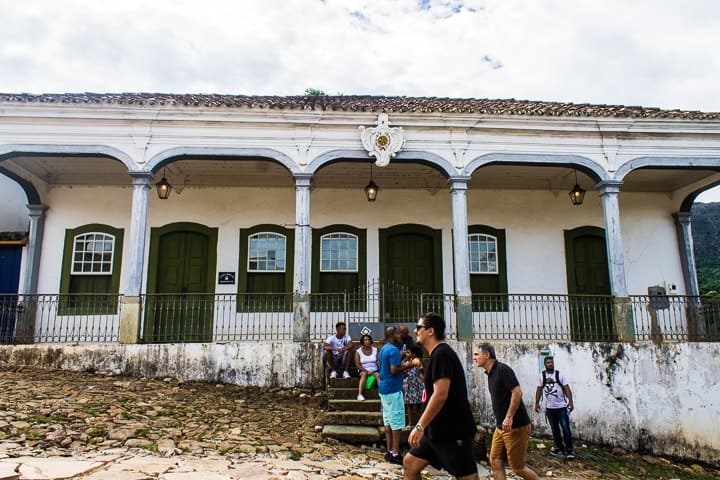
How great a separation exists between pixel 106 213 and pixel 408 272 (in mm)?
7330

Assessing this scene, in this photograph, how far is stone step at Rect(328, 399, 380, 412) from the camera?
7367 mm

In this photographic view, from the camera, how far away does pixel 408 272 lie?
39.8ft

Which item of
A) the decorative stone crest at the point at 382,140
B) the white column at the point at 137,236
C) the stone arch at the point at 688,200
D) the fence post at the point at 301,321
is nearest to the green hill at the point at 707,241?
the stone arch at the point at 688,200

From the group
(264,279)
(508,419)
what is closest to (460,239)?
(264,279)

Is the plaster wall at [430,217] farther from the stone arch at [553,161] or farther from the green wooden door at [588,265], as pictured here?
the stone arch at [553,161]

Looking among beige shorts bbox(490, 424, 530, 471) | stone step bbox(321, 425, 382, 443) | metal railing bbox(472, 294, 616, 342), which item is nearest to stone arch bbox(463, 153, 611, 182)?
metal railing bbox(472, 294, 616, 342)

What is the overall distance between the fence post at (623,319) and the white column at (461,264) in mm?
2787

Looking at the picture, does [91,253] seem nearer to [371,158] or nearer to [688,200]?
[371,158]

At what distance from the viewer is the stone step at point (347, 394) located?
24.9 feet

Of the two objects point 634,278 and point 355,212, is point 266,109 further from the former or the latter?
point 634,278

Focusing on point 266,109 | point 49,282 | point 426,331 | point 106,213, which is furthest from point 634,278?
point 49,282

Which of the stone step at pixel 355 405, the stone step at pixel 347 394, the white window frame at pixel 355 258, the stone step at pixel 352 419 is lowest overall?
the stone step at pixel 352 419

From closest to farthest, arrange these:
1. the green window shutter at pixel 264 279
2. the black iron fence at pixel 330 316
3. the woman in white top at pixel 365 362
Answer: the woman in white top at pixel 365 362, the black iron fence at pixel 330 316, the green window shutter at pixel 264 279

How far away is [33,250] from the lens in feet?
37.8
